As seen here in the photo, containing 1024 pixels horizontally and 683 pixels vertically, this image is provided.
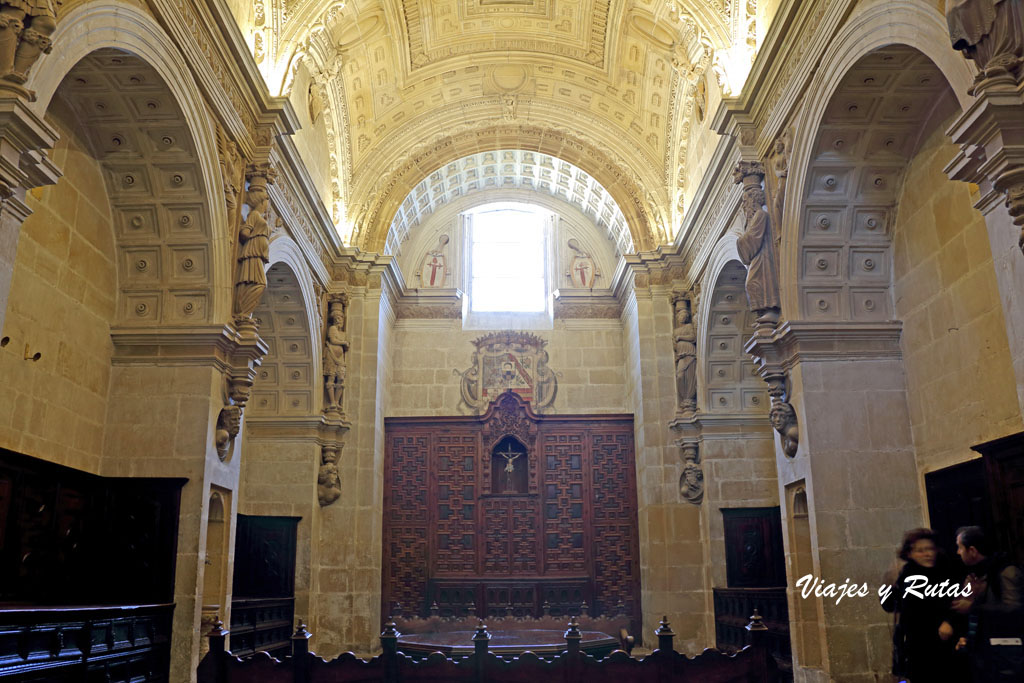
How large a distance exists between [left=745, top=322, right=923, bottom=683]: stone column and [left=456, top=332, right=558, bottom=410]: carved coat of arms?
27.4 ft

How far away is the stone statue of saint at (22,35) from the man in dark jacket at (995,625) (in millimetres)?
6819

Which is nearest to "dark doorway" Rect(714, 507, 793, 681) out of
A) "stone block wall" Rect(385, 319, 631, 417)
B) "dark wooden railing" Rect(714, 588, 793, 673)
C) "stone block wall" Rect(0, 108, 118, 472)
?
"dark wooden railing" Rect(714, 588, 793, 673)

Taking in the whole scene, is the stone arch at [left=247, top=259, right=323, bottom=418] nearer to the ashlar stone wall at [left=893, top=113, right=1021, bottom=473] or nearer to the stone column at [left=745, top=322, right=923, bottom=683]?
the stone column at [left=745, top=322, right=923, bottom=683]

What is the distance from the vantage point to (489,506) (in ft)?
54.7

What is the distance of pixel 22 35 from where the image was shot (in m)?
5.68

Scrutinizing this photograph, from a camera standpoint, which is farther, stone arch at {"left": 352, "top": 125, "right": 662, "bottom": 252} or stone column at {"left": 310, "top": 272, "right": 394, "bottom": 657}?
stone arch at {"left": 352, "top": 125, "right": 662, "bottom": 252}

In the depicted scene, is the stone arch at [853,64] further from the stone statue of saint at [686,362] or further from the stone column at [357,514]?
the stone column at [357,514]

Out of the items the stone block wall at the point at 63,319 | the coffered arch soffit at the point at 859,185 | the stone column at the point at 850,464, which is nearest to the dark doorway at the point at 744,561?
the stone column at the point at 850,464

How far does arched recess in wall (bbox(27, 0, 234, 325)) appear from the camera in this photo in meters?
7.48

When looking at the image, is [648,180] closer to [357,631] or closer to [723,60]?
[723,60]

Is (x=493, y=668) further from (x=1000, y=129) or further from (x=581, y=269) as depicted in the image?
(x=581, y=269)

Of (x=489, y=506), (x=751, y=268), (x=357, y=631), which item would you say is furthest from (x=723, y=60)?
(x=357, y=631)

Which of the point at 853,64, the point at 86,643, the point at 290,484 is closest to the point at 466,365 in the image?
the point at 290,484

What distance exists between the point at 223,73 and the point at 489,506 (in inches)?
385
